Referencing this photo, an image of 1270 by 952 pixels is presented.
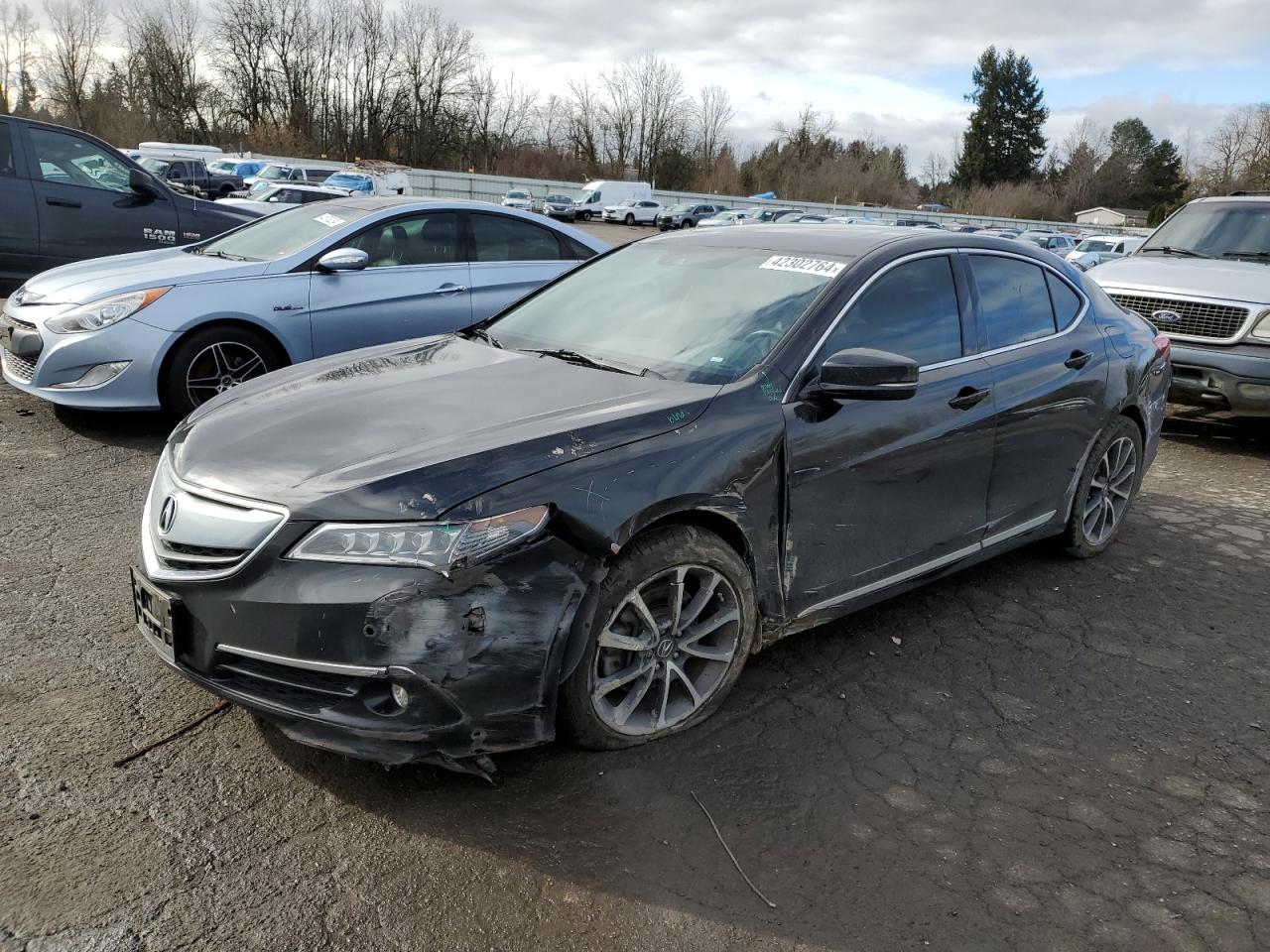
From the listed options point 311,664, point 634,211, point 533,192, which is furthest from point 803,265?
point 533,192

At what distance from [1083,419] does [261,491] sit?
3676mm

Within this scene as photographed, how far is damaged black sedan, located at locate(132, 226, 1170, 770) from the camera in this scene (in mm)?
2578

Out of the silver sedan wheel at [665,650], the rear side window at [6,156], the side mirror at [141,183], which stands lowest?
the silver sedan wheel at [665,650]

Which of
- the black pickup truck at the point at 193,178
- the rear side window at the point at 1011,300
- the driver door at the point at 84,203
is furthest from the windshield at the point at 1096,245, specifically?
the rear side window at the point at 1011,300

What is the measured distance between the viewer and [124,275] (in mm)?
6297

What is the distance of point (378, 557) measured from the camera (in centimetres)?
254

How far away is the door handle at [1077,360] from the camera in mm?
4504

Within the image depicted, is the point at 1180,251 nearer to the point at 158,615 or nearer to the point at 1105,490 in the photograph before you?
the point at 1105,490

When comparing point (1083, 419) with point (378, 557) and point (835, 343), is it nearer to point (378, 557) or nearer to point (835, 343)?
point (835, 343)

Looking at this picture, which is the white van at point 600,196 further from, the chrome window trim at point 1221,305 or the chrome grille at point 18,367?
the chrome grille at point 18,367

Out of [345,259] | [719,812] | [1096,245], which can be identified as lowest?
[719,812]

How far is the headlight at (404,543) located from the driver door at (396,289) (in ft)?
13.9

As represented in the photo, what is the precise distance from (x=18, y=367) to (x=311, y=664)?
16.1ft

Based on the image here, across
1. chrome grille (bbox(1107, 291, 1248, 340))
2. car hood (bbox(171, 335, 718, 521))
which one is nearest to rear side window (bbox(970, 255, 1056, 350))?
car hood (bbox(171, 335, 718, 521))
